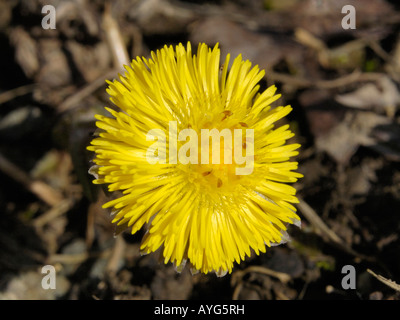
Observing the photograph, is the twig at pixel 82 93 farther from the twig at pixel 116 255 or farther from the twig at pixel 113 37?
the twig at pixel 116 255

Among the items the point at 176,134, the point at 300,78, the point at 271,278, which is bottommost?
the point at 271,278

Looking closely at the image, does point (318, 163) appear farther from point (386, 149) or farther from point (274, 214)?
point (274, 214)

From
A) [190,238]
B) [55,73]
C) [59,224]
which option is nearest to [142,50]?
[55,73]

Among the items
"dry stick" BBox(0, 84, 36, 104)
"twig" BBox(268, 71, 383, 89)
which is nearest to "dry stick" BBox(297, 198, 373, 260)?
"twig" BBox(268, 71, 383, 89)

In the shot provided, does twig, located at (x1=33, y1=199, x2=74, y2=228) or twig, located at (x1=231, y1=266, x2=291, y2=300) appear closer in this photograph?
twig, located at (x1=231, y1=266, x2=291, y2=300)

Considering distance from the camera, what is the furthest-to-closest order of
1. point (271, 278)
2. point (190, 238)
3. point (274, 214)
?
point (271, 278) → point (274, 214) → point (190, 238)

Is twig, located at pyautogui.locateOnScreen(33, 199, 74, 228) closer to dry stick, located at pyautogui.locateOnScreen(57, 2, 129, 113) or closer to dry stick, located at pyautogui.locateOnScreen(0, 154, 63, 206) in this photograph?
dry stick, located at pyautogui.locateOnScreen(0, 154, 63, 206)

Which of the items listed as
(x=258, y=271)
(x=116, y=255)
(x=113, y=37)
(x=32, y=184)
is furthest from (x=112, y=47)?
(x=258, y=271)
